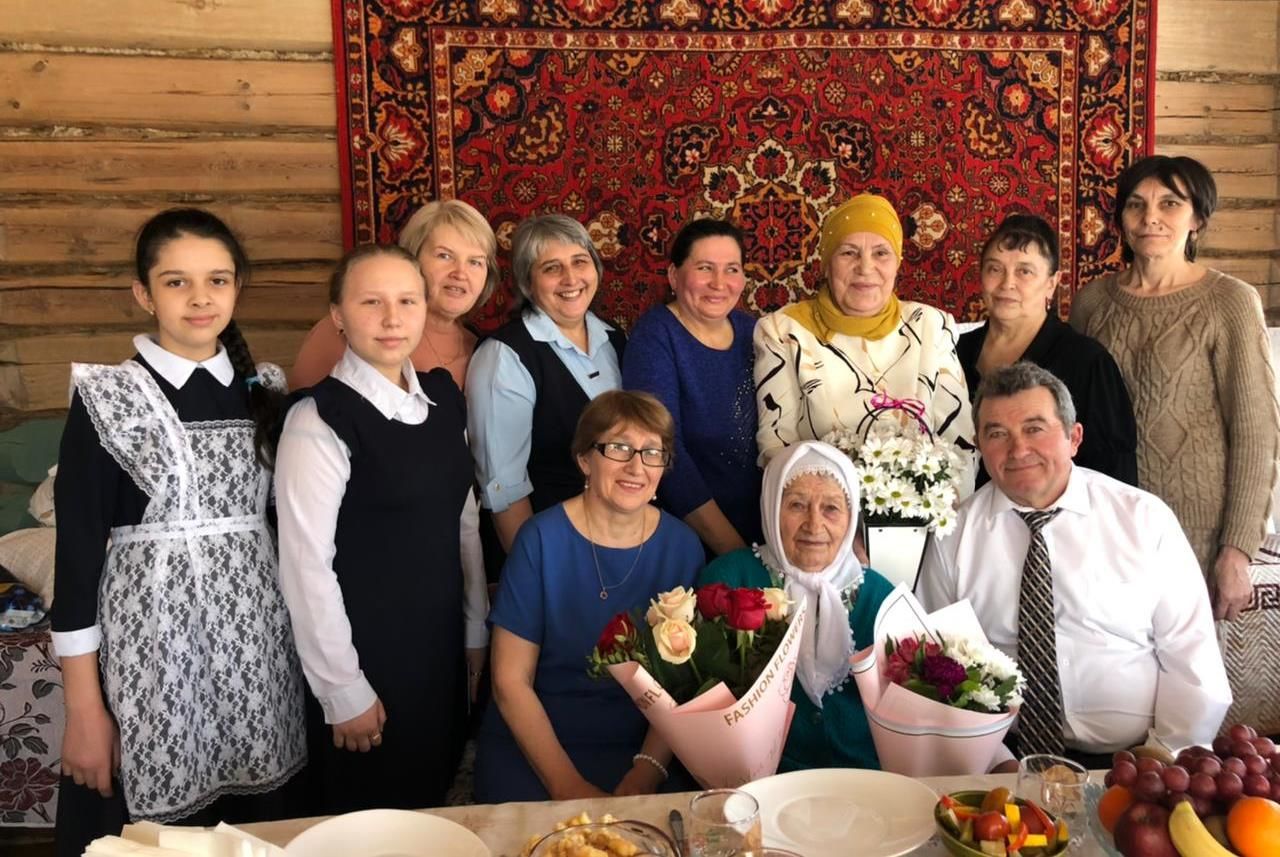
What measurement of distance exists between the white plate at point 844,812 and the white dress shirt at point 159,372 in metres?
1.40

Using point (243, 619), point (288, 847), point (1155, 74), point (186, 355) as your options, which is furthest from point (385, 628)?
point (1155, 74)

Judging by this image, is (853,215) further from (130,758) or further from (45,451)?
(45,451)

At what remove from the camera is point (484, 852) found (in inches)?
51.4

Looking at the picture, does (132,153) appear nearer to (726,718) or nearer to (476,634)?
(476,634)

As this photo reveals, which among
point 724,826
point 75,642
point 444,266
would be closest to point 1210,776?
point 724,826

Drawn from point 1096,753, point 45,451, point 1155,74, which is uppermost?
point 1155,74

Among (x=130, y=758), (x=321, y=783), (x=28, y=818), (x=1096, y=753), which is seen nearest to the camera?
(x=130, y=758)

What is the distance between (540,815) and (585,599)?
0.77 metres

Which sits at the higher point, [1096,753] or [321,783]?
[1096,753]

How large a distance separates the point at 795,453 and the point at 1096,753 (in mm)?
947

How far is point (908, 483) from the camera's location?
2180 millimetres

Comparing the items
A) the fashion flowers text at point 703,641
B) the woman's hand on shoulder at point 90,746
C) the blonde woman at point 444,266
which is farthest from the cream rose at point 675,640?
the blonde woman at point 444,266

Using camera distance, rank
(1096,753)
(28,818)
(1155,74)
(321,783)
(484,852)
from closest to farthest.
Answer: (484,852), (1096,753), (321,783), (28,818), (1155,74)

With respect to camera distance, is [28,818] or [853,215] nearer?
[853,215]
